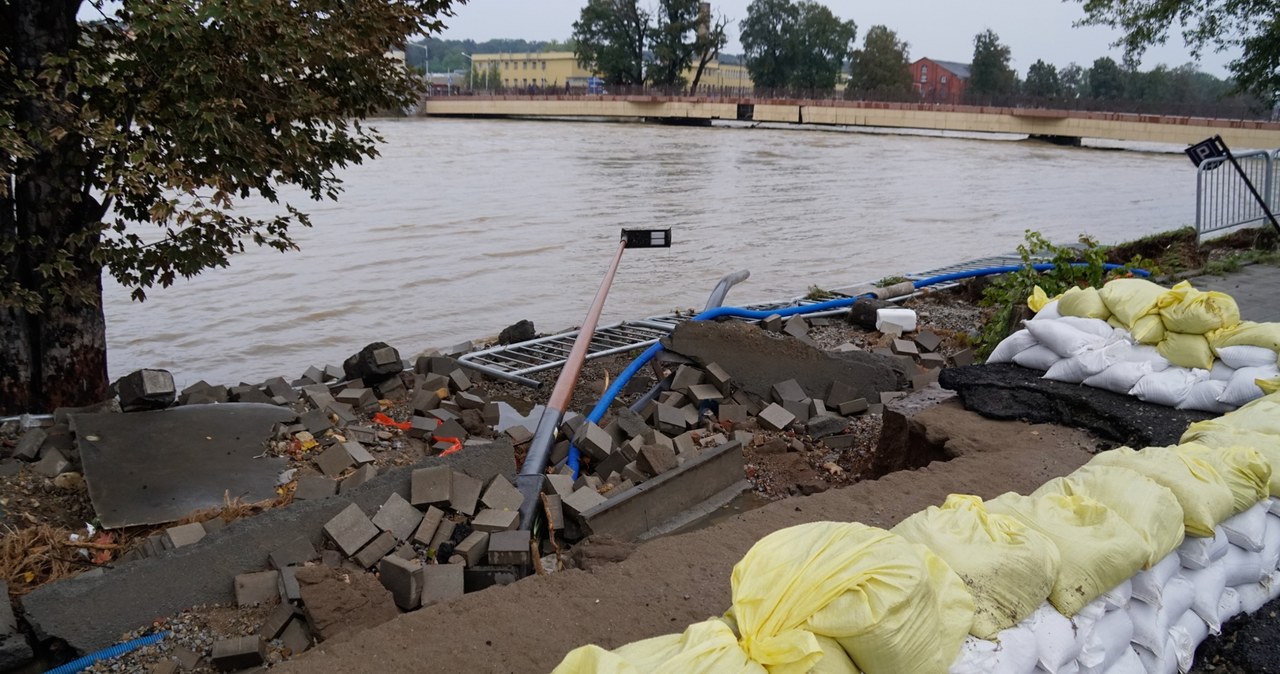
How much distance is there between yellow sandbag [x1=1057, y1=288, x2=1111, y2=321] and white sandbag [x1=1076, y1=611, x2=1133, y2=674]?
309cm

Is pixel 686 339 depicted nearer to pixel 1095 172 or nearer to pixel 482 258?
pixel 482 258

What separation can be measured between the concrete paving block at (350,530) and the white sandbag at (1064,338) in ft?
13.2

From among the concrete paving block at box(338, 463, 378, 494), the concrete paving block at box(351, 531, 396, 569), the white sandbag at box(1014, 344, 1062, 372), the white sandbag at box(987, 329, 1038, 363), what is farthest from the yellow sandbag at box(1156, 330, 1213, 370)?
the concrete paving block at box(338, 463, 378, 494)

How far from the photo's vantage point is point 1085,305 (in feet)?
18.9

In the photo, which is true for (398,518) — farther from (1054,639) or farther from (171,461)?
(1054,639)

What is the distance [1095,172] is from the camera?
35.2 meters

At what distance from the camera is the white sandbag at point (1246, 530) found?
350 centimetres

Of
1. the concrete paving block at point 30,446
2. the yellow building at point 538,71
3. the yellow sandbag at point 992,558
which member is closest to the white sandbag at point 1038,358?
the yellow sandbag at point 992,558

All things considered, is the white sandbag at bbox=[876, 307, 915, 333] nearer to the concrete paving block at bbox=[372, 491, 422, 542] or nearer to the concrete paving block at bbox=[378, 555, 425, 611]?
the concrete paving block at bbox=[372, 491, 422, 542]

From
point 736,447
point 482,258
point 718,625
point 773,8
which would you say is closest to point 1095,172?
point 482,258

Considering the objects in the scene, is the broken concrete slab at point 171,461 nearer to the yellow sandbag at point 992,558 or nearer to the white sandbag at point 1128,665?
the yellow sandbag at point 992,558

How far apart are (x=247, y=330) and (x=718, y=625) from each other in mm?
10459

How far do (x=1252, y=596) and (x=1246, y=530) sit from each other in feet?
0.98

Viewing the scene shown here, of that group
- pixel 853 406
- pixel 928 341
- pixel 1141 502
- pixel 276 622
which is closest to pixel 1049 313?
pixel 853 406
